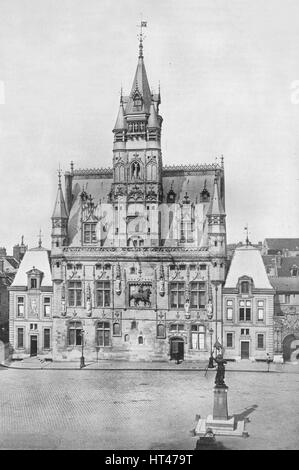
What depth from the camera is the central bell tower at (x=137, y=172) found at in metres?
55.3

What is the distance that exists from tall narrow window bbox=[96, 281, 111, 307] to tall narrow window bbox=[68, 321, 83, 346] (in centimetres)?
289

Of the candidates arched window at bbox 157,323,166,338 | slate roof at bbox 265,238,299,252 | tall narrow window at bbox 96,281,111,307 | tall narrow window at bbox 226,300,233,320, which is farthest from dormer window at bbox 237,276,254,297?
slate roof at bbox 265,238,299,252

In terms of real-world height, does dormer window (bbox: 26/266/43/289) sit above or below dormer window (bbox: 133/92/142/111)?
below

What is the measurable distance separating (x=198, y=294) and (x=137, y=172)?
12.9m

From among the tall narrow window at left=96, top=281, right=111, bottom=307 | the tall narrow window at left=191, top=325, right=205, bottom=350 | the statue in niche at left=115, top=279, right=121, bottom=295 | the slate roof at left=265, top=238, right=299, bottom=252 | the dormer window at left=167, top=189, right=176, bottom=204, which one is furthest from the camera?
the slate roof at left=265, top=238, right=299, bottom=252

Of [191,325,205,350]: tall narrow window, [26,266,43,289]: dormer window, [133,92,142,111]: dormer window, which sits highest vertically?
[133,92,142,111]: dormer window

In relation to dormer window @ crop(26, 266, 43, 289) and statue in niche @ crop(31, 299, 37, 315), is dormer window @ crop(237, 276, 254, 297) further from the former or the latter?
statue in niche @ crop(31, 299, 37, 315)

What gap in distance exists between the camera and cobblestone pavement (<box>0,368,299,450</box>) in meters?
30.5

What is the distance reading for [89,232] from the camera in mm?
56750

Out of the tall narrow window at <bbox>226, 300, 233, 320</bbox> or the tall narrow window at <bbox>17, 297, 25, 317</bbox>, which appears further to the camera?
the tall narrow window at <bbox>17, 297, 25, 317</bbox>

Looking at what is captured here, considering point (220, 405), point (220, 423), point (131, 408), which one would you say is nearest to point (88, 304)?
point (131, 408)

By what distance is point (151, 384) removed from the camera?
44.8 m
